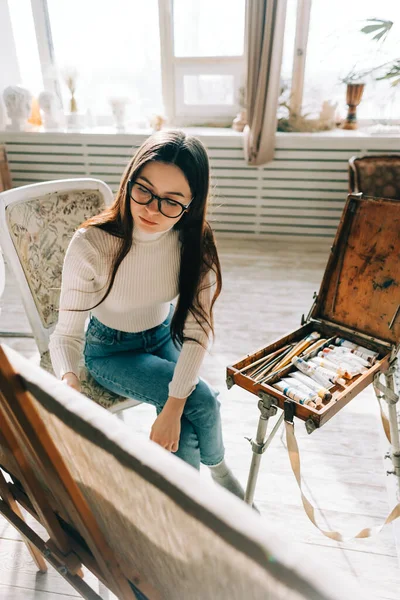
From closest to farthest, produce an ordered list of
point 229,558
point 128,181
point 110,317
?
point 229,558 → point 128,181 → point 110,317

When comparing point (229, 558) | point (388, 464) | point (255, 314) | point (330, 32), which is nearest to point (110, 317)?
point (229, 558)

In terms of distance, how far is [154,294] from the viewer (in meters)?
1.06

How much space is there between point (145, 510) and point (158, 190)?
2.18ft

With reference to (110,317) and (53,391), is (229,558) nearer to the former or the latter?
(53,391)

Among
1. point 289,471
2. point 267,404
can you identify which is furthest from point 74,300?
point 289,471

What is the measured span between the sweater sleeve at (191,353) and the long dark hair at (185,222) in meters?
0.01

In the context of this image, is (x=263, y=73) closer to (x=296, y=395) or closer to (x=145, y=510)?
(x=296, y=395)

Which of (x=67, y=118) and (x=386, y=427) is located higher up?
(x=67, y=118)

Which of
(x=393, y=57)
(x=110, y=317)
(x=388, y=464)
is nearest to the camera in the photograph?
(x=110, y=317)

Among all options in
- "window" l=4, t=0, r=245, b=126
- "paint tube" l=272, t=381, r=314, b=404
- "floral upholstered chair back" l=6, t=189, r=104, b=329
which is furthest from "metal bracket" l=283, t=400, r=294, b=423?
"window" l=4, t=0, r=245, b=126

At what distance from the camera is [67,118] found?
3199 mm

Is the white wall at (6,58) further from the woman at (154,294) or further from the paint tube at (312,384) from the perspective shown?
the paint tube at (312,384)

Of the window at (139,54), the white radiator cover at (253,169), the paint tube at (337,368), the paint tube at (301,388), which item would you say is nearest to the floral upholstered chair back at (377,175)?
the white radiator cover at (253,169)

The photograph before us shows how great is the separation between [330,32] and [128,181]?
103 inches
